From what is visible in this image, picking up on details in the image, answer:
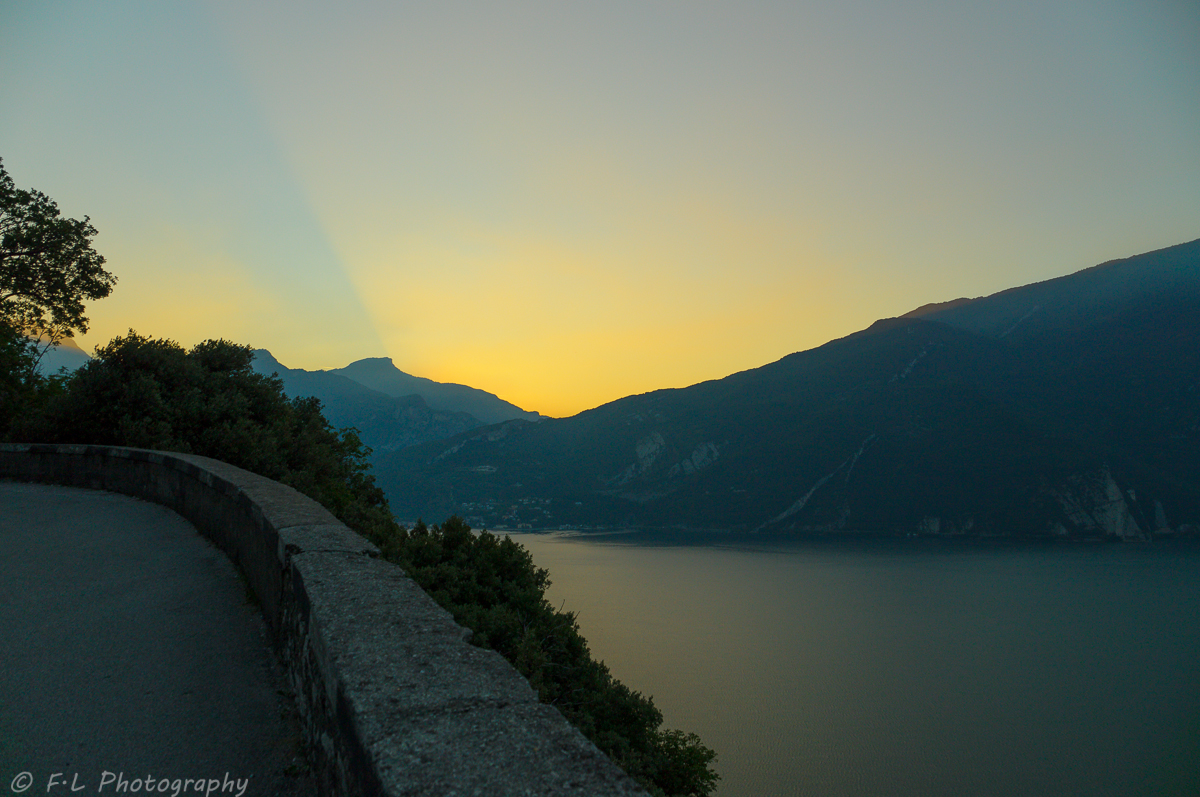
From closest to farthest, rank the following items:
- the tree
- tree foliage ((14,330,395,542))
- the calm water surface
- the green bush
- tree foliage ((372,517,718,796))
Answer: tree foliage ((372,517,718,796)) → the green bush → tree foliage ((14,330,395,542)) → the tree → the calm water surface

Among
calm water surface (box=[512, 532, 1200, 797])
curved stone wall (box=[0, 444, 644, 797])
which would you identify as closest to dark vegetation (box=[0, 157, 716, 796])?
curved stone wall (box=[0, 444, 644, 797])

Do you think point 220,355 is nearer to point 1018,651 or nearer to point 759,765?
point 759,765

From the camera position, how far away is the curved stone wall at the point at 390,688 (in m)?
2.08

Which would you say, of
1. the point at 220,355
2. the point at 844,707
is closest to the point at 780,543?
the point at 844,707

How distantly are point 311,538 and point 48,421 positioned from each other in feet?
42.9

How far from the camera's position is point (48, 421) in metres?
14.0

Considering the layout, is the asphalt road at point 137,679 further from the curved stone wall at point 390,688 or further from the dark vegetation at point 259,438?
the dark vegetation at point 259,438

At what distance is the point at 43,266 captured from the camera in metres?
22.1

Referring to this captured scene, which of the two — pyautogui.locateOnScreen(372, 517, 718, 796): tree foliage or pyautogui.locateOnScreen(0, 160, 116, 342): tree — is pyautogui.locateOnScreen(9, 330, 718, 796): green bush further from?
pyautogui.locateOnScreen(0, 160, 116, 342): tree

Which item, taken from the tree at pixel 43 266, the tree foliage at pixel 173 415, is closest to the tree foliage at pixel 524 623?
the tree foliage at pixel 173 415

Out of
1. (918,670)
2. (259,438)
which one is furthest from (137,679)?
(918,670)

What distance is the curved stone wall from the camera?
2.08 metres

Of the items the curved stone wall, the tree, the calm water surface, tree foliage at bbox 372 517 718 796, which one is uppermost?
the tree

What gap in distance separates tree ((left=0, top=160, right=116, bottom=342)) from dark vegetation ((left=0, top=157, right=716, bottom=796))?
36 mm
